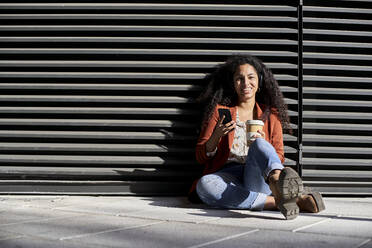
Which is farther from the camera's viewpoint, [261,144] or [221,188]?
[221,188]

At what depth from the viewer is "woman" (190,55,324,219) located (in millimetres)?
3039

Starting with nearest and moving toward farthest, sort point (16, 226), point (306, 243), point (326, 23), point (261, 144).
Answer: point (306, 243) < point (16, 226) < point (261, 144) < point (326, 23)

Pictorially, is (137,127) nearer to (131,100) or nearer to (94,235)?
(131,100)

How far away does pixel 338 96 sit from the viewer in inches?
173

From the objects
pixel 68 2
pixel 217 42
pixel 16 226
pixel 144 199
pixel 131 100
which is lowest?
pixel 144 199

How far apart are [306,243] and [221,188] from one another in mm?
1302

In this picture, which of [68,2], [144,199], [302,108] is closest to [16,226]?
[144,199]

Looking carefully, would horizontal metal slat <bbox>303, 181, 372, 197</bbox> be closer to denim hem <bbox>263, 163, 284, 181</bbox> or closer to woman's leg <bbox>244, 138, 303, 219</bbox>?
woman's leg <bbox>244, 138, 303, 219</bbox>

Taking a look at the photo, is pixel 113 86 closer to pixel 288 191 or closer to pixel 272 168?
pixel 272 168

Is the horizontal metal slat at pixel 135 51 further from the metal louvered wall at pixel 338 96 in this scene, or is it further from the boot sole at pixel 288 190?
the boot sole at pixel 288 190

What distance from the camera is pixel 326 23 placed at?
4.40 m

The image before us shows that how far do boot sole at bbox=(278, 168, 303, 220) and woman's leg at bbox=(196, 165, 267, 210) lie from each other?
0.54 meters

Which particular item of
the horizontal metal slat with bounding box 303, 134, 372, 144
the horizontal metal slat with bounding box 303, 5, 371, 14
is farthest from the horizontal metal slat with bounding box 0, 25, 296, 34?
the horizontal metal slat with bounding box 303, 134, 372, 144

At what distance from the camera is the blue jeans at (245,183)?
3144 millimetres
